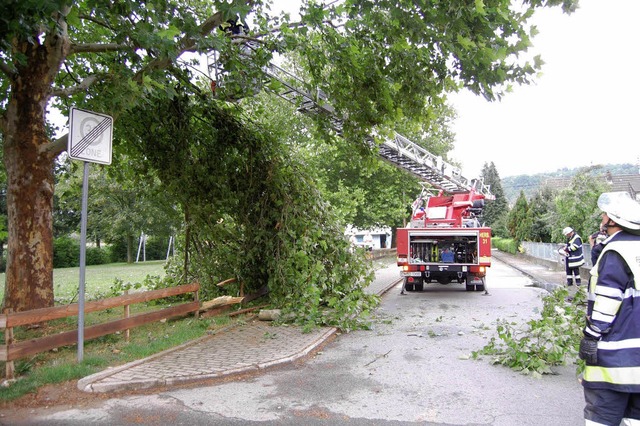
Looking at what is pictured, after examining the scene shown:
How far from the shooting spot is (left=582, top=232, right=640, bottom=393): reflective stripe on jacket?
2.92 meters

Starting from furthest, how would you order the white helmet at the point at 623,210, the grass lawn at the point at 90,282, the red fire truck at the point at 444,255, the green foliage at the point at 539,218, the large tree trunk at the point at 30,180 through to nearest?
1. the green foliage at the point at 539,218
2. the red fire truck at the point at 444,255
3. the grass lawn at the point at 90,282
4. the large tree trunk at the point at 30,180
5. the white helmet at the point at 623,210

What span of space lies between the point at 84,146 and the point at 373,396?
4143 millimetres

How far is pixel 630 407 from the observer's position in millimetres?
3078

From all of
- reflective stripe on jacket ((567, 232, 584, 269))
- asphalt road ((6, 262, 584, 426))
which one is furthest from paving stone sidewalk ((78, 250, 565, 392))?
reflective stripe on jacket ((567, 232, 584, 269))

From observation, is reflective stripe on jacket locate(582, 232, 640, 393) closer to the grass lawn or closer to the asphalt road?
the asphalt road

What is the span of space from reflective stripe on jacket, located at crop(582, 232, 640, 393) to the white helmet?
9 cm

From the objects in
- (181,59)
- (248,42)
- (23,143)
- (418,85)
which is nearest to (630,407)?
(418,85)

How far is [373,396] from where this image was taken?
480cm

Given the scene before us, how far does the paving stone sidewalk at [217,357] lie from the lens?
4.95m

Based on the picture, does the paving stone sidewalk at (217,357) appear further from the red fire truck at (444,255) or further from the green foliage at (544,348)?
the red fire truck at (444,255)

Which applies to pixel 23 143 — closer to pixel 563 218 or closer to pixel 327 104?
pixel 327 104

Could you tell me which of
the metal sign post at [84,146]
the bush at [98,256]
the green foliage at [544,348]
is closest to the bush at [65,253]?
the bush at [98,256]

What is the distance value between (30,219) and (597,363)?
6.66 meters

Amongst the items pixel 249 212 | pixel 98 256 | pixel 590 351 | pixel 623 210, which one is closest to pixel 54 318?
pixel 249 212
